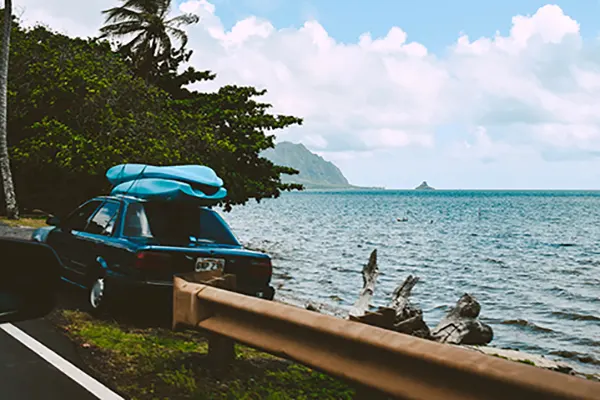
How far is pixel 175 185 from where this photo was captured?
8.31 meters

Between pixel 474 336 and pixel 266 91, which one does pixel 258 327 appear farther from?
pixel 266 91

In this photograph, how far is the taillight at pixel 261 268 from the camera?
8.48 metres

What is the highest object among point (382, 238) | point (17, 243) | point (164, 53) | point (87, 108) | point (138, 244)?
point (164, 53)

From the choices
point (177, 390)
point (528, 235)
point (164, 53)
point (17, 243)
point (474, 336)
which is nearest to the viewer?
point (17, 243)

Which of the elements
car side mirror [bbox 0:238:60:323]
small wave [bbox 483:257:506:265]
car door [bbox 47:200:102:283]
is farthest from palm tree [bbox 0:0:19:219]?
car side mirror [bbox 0:238:60:323]

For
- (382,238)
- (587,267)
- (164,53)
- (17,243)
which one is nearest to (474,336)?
(17,243)

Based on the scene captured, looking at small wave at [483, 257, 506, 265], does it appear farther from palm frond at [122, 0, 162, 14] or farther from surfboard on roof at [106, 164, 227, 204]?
surfboard on roof at [106, 164, 227, 204]

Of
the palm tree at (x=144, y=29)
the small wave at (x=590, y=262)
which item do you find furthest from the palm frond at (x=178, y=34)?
the small wave at (x=590, y=262)

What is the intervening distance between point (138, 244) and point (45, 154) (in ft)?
54.3

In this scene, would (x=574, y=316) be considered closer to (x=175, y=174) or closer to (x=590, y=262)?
(x=175, y=174)

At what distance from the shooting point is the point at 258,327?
516 centimetres

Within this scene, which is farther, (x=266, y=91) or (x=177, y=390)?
(x=266, y=91)

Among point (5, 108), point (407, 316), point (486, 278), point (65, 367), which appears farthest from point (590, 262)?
point (65, 367)

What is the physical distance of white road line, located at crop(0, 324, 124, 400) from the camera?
5402mm
